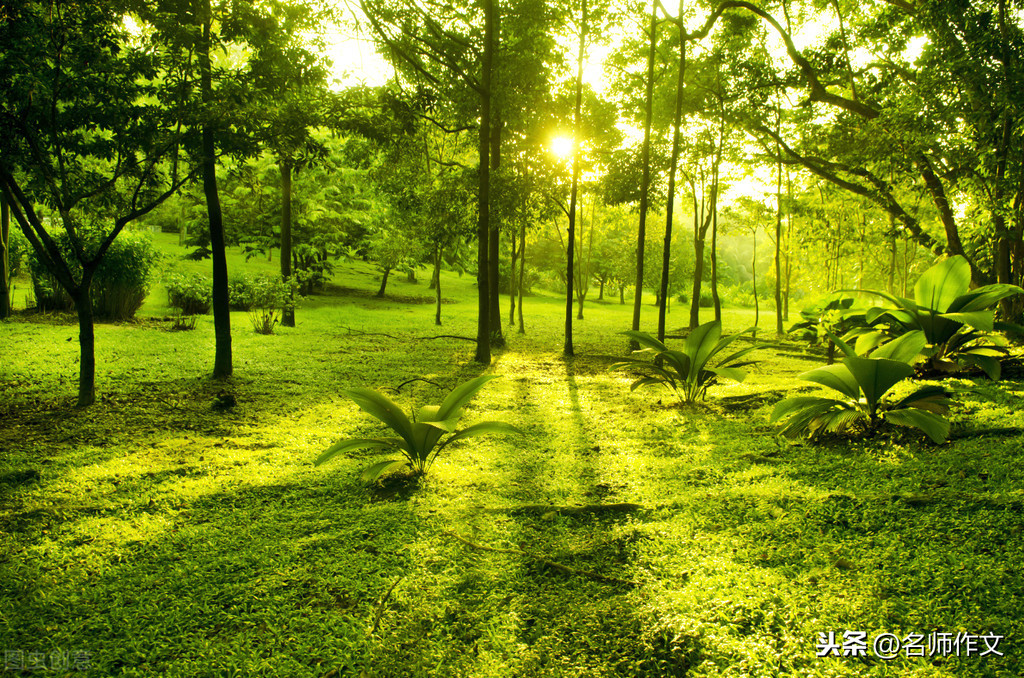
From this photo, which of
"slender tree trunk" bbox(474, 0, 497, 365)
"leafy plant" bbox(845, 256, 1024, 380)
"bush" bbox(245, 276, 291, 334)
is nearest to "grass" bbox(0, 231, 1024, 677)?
"leafy plant" bbox(845, 256, 1024, 380)

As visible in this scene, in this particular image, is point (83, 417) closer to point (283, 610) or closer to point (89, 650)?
point (89, 650)

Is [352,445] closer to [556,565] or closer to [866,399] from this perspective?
[556,565]

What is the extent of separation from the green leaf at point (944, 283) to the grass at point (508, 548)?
0.94 metres

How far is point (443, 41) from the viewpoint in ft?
31.5

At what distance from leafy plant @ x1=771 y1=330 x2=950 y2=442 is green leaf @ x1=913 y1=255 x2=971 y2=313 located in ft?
5.13

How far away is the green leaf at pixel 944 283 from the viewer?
450 cm

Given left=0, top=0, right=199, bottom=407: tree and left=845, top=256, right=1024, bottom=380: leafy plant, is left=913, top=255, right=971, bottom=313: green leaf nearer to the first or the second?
left=845, top=256, right=1024, bottom=380: leafy plant

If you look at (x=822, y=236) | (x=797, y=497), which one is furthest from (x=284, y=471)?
(x=822, y=236)

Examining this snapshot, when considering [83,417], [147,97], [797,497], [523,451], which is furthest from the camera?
[147,97]

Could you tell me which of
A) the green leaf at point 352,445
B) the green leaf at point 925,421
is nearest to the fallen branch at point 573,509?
the green leaf at point 352,445

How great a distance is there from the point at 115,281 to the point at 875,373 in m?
13.1

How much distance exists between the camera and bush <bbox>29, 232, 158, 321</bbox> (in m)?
9.81

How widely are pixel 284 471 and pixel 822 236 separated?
857 inches

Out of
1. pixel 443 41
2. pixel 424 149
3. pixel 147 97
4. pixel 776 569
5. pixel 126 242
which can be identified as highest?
pixel 443 41
